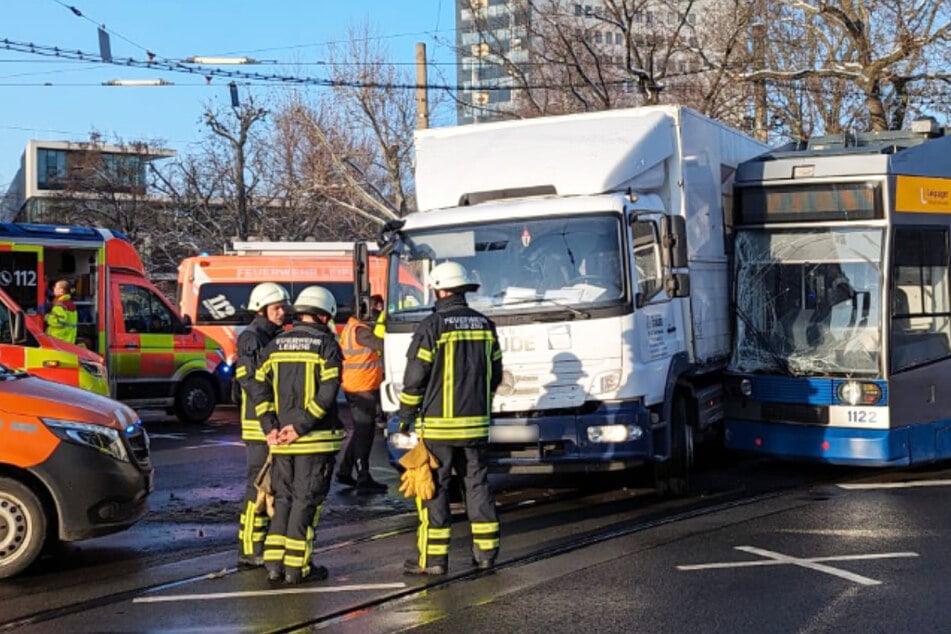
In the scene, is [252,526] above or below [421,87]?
below

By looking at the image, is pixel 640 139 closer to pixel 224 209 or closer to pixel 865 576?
pixel 865 576

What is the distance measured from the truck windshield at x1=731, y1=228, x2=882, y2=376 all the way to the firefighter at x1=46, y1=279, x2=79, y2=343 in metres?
8.50

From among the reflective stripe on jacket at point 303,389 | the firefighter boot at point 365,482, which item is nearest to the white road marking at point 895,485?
the firefighter boot at point 365,482

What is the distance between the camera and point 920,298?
11344 mm

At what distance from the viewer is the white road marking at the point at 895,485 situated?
1102cm

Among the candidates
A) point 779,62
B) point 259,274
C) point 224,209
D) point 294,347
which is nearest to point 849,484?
point 294,347

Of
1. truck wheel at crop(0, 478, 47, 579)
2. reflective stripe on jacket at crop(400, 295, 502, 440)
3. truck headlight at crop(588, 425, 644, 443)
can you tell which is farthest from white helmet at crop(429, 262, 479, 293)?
truck wheel at crop(0, 478, 47, 579)

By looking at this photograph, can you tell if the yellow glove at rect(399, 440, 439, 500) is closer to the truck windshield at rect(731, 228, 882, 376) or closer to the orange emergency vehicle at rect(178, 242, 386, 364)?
the truck windshield at rect(731, 228, 882, 376)

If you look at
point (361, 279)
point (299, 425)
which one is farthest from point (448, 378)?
point (361, 279)

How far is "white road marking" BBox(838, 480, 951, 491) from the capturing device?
1102 centimetres

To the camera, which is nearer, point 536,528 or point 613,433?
point 536,528

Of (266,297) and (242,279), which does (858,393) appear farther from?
(242,279)

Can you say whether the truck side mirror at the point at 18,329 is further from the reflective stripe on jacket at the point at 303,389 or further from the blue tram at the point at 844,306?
the blue tram at the point at 844,306

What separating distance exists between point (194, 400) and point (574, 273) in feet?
35.1
